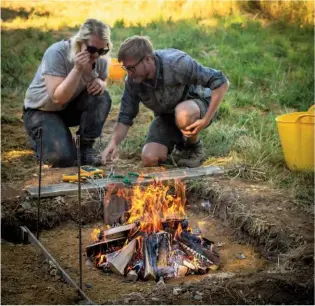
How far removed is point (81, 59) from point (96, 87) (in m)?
0.50

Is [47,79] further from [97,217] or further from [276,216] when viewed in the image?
[276,216]

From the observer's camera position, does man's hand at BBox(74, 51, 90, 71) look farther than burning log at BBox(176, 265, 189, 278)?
Yes

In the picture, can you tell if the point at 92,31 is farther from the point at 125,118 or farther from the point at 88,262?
the point at 88,262

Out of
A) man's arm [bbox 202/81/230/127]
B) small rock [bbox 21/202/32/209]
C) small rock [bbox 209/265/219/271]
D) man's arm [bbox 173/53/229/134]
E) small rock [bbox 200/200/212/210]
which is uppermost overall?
man's arm [bbox 173/53/229/134]

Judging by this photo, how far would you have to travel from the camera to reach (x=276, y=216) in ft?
14.1

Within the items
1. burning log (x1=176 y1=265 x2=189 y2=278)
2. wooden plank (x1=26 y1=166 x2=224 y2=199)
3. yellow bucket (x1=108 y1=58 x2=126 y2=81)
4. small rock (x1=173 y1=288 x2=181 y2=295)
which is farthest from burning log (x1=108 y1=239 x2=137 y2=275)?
yellow bucket (x1=108 y1=58 x2=126 y2=81)

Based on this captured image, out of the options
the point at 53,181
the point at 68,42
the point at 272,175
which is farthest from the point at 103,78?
the point at 272,175

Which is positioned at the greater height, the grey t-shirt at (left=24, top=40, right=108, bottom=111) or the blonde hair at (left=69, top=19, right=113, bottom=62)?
the blonde hair at (left=69, top=19, right=113, bottom=62)

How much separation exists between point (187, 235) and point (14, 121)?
3.49 metres

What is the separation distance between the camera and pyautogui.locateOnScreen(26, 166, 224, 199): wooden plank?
15.4 ft

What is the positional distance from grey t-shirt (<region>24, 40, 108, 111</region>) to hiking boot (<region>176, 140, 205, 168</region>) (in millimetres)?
986

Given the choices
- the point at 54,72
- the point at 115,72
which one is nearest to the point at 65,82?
the point at 54,72

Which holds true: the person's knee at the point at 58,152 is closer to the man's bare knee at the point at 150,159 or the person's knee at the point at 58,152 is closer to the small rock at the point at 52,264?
the man's bare knee at the point at 150,159

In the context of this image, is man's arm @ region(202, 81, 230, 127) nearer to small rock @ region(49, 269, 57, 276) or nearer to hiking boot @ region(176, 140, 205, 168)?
hiking boot @ region(176, 140, 205, 168)
